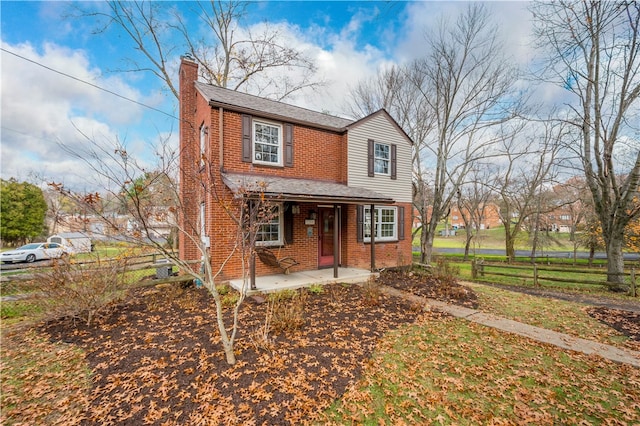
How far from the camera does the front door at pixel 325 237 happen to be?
10.4 meters

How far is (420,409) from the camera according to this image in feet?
10.3

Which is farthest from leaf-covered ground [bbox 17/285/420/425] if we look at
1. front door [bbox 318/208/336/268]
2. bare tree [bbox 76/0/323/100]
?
bare tree [bbox 76/0/323/100]

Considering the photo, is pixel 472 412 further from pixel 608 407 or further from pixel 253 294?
pixel 253 294

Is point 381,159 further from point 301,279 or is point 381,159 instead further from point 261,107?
point 301,279

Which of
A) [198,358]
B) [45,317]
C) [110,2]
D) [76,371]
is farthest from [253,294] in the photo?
[110,2]

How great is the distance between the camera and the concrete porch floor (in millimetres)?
7665

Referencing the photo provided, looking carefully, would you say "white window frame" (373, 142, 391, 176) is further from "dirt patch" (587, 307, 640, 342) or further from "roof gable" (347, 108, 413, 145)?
"dirt patch" (587, 307, 640, 342)

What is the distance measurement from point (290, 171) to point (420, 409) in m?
8.04

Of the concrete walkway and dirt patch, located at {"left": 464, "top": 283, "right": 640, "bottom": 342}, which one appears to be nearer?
the concrete walkway

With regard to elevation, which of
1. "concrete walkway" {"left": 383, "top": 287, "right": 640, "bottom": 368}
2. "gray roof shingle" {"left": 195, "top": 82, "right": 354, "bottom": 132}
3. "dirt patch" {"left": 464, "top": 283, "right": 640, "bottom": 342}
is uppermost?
"gray roof shingle" {"left": 195, "top": 82, "right": 354, "bottom": 132}

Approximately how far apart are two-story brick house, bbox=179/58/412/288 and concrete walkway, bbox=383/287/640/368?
12.1ft

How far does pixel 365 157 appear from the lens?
37.9 feet

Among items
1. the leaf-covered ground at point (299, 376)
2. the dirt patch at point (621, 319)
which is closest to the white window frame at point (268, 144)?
the leaf-covered ground at point (299, 376)

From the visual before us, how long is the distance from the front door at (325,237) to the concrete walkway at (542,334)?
3.88m
